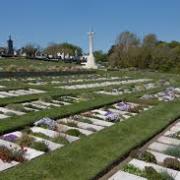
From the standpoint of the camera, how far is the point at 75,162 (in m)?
7.42

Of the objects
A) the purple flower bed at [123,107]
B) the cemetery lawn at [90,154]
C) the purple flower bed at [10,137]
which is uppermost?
the purple flower bed at [10,137]

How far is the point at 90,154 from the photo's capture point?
26.3 feet

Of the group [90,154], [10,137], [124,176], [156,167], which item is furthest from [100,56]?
[124,176]

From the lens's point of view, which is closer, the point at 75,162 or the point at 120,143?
the point at 75,162

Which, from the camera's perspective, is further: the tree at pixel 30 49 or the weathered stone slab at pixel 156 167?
the tree at pixel 30 49

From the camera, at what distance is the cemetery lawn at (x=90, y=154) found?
670 cm

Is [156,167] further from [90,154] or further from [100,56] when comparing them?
[100,56]

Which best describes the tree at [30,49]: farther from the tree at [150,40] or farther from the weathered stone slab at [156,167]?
the weathered stone slab at [156,167]

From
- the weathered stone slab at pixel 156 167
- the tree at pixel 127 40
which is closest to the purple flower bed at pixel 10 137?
the weathered stone slab at pixel 156 167

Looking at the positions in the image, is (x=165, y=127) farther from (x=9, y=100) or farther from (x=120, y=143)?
(x=9, y=100)

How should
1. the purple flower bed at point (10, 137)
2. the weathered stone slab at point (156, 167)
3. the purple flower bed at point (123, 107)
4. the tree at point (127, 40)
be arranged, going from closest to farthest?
the weathered stone slab at point (156, 167) < the purple flower bed at point (10, 137) < the purple flower bed at point (123, 107) < the tree at point (127, 40)

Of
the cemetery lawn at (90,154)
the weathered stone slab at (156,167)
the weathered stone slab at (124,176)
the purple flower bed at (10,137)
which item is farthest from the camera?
the purple flower bed at (10,137)

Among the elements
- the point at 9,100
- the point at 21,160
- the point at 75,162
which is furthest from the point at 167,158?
the point at 9,100

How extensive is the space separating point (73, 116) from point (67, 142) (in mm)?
3634
